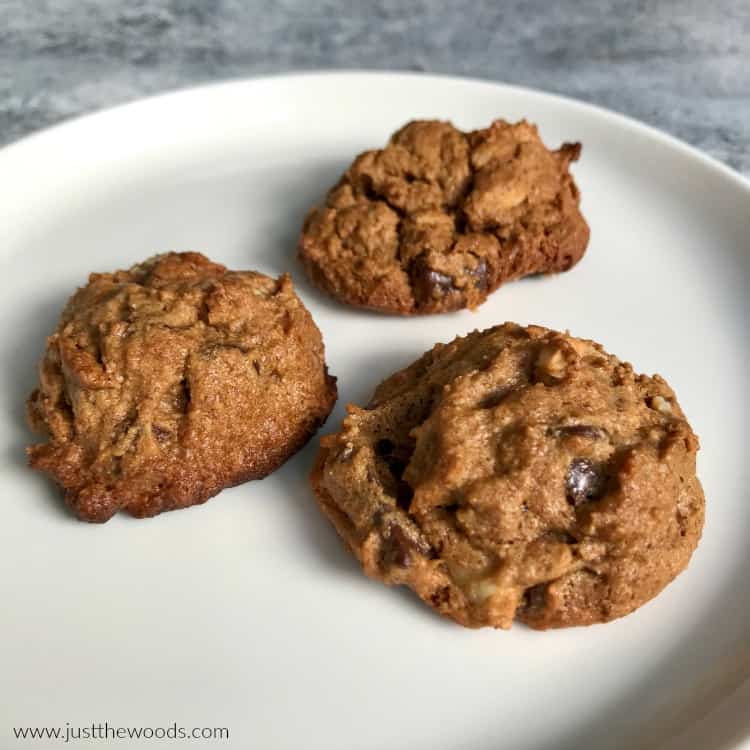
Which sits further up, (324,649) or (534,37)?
(534,37)

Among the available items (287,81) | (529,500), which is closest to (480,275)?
(529,500)

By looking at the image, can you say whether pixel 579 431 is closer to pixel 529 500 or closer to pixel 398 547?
pixel 529 500

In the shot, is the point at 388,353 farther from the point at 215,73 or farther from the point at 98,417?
the point at 215,73

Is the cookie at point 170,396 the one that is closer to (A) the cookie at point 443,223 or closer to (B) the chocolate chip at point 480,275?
(A) the cookie at point 443,223

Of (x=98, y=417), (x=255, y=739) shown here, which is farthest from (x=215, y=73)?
(x=255, y=739)

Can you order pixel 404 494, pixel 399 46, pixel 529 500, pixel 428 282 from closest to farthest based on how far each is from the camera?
pixel 529 500
pixel 404 494
pixel 428 282
pixel 399 46

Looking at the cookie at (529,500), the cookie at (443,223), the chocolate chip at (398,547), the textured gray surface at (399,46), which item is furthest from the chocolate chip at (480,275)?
the textured gray surface at (399,46)
